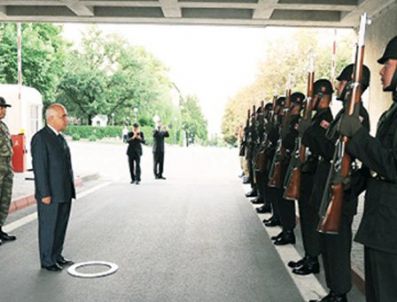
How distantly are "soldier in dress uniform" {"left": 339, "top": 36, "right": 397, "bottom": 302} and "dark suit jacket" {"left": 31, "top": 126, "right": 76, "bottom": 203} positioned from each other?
3912 millimetres

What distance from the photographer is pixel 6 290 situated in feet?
17.7

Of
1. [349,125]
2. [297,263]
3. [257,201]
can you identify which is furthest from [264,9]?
[349,125]

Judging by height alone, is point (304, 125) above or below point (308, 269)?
above

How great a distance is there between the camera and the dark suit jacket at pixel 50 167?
6.11 m

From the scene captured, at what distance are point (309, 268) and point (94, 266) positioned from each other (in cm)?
273

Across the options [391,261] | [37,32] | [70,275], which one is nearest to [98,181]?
[70,275]

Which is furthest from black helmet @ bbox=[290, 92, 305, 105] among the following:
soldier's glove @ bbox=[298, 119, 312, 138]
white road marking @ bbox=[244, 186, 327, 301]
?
white road marking @ bbox=[244, 186, 327, 301]

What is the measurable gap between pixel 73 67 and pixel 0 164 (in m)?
55.2

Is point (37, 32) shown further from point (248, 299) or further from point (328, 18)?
point (248, 299)

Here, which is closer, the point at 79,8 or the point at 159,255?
the point at 159,255

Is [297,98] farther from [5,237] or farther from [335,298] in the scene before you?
[5,237]

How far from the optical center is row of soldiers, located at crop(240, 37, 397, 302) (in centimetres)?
341

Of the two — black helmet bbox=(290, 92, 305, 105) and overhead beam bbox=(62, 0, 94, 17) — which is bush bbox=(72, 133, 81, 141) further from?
black helmet bbox=(290, 92, 305, 105)

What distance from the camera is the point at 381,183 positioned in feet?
11.4
